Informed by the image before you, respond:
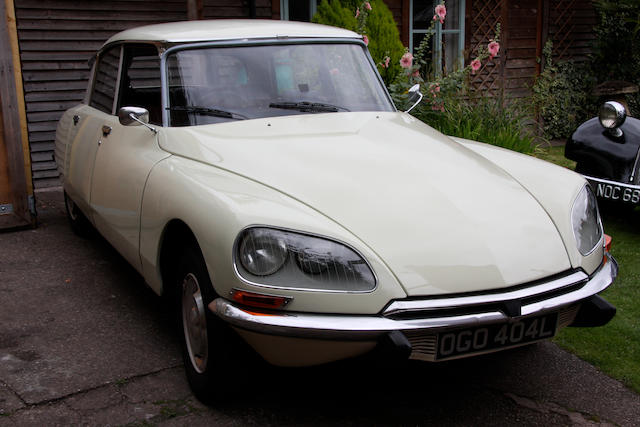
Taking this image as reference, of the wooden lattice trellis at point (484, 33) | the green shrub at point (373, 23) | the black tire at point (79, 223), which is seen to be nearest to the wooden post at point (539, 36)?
the wooden lattice trellis at point (484, 33)

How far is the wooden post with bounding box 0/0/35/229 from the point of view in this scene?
5.39m

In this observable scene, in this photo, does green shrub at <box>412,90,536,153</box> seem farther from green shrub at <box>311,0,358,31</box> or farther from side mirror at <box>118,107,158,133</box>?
side mirror at <box>118,107,158,133</box>

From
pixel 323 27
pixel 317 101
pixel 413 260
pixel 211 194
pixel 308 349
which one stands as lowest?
pixel 308 349

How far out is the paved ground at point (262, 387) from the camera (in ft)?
9.39

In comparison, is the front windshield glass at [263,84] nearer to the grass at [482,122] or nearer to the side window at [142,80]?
the side window at [142,80]

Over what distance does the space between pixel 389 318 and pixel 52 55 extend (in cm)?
677

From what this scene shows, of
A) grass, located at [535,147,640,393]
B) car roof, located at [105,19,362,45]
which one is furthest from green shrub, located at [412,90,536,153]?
car roof, located at [105,19,362,45]

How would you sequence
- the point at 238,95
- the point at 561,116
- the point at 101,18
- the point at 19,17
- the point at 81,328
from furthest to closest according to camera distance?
the point at 561,116, the point at 101,18, the point at 19,17, the point at 81,328, the point at 238,95

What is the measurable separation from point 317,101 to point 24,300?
2.20m

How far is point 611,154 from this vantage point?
5.24 m

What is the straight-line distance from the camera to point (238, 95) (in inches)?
140

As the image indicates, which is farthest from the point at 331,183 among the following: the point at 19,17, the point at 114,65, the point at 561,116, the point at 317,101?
the point at 561,116

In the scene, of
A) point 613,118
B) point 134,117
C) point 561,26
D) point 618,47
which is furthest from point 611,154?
point 561,26

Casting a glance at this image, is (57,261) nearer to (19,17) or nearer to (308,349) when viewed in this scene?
(308,349)
